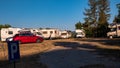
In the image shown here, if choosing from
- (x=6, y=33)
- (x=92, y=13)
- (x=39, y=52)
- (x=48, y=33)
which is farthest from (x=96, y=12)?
(x=39, y=52)

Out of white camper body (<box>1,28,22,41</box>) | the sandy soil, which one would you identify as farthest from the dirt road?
white camper body (<box>1,28,22,41</box>)

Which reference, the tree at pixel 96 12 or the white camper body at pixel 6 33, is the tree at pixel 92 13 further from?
the white camper body at pixel 6 33

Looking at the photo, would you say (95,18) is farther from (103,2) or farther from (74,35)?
(74,35)

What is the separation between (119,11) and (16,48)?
3569 cm

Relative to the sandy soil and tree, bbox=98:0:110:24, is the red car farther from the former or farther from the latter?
tree, bbox=98:0:110:24

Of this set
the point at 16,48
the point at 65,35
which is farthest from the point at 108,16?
the point at 16,48

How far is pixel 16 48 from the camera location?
8570 mm

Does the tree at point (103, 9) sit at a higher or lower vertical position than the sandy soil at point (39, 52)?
higher

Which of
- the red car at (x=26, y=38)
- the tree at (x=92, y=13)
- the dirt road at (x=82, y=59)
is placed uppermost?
the tree at (x=92, y=13)

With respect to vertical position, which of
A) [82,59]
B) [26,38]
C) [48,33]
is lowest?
[82,59]

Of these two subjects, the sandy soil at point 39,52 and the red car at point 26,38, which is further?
the red car at point 26,38

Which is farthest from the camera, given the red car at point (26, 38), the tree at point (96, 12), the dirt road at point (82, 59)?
the tree at point (96, 12)

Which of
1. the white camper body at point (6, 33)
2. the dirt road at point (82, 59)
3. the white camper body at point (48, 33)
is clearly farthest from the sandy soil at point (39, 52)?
the white camper body at point (48, 33)

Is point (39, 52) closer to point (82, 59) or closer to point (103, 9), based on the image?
point (82, 59)
